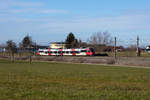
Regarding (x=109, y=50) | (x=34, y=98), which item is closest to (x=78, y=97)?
(x=34, y=98)

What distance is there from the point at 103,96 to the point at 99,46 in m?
71.3

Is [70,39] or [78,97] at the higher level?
[70,39]

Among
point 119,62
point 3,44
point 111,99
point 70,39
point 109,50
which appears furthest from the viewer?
point 70,39

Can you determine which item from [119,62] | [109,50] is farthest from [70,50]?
[119,62]

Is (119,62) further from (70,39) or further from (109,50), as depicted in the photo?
(70,39)

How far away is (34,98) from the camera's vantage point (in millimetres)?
9844

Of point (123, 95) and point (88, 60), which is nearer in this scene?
point (123, 95)

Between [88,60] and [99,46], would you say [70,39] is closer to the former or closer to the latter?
[99,46]

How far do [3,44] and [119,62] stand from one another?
187 feet

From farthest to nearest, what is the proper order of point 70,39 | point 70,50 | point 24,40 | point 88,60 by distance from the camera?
point 24,40
point 70,39
point 70,50
point 88,60

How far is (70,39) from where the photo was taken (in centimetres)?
9625

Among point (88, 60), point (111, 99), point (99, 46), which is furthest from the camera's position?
point (99, 46)

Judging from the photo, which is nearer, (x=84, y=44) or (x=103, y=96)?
(x=103, y=96)

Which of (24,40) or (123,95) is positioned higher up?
(24,40)
